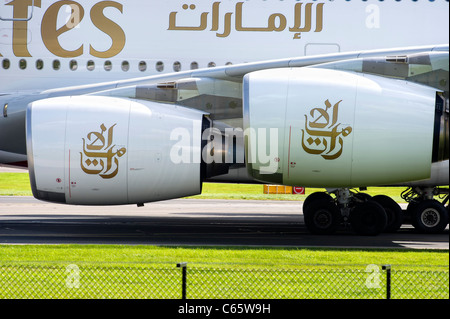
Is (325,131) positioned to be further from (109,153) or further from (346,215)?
(109,153)

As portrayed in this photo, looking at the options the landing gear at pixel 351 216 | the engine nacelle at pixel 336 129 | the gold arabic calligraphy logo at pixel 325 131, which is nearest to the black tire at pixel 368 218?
the landing gear at pixel 351 216

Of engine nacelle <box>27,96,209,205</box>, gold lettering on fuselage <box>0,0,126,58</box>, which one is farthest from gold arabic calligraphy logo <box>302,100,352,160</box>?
gold lettering on fuselage <box>0,0,126,58</box>

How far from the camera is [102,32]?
16.5 meters

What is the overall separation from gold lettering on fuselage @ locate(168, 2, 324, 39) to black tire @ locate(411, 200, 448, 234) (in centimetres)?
450

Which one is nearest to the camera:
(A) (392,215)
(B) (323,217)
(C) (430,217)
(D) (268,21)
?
(B) (323,217)

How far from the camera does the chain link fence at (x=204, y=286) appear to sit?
9.05m

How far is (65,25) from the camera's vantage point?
645 inches

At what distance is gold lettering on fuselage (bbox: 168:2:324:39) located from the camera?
16.2m

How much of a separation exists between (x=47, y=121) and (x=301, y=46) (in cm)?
541

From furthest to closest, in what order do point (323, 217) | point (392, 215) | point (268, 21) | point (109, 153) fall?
point (392, 215), point (268, 21), point (323, 217), point (109, 153)

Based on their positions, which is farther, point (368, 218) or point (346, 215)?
point (346, 215)

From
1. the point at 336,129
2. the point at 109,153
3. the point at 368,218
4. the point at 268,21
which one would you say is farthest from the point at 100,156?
the point at 368,218

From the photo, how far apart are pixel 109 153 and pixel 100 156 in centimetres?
17

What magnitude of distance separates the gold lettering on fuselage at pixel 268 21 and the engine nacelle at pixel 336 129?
2.32m
